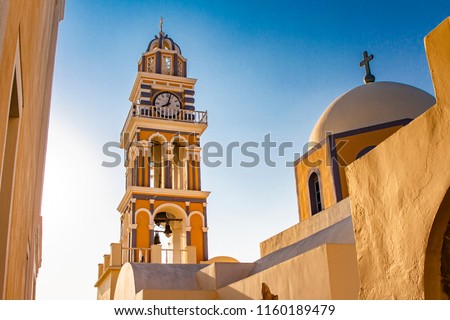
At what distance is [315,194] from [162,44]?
42.0 feet

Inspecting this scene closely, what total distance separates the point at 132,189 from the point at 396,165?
15.5 meters

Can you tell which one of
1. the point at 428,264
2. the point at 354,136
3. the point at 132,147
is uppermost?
the point at 132,147

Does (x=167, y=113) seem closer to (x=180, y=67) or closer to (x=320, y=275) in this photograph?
(x=180, y=67)

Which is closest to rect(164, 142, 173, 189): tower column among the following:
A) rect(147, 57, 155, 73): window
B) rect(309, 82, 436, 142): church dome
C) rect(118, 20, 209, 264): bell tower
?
rect(118, 20, 209, 264): bell tower

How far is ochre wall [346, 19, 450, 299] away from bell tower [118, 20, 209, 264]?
44.0 feet

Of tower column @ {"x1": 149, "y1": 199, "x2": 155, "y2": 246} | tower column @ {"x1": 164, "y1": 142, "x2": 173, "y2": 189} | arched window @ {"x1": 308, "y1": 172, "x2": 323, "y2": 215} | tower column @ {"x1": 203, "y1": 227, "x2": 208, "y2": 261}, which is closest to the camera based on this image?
arched window @ {"x1": 308, "y1": 172, "x2": 323, "y2": 215}

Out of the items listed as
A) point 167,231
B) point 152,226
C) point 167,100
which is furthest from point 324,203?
point 167,100

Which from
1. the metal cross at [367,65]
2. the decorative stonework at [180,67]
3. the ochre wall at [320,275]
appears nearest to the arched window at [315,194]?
the metal cross at [367,65]

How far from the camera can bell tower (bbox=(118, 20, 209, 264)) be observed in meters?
18.3

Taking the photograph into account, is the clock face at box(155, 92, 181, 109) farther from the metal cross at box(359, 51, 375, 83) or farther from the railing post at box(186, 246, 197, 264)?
the metal cross at box(359, 51, 375, 83)

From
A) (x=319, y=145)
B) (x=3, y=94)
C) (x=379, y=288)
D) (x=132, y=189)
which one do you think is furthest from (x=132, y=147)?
(x=3, y=94)

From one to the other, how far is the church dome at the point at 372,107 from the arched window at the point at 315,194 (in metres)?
0.95
